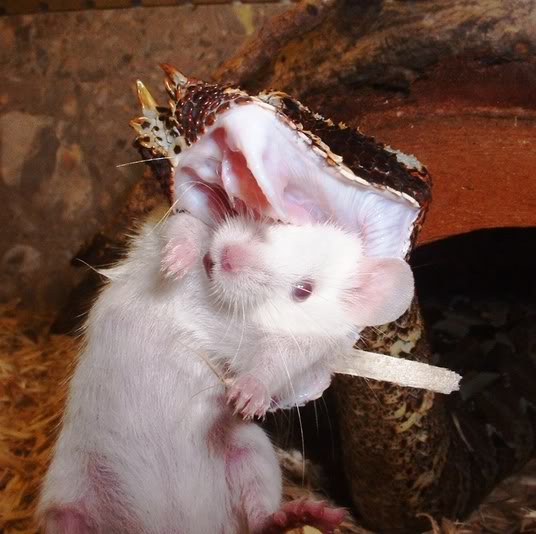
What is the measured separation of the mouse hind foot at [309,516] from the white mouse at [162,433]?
0.14 metres

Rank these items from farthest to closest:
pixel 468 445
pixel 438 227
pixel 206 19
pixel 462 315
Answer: pixel 462 315, pixel 206 19, pixel 468 445, pixel 438 227

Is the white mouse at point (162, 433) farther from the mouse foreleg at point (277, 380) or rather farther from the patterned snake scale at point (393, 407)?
the patterned snake scale at point (393, 407)

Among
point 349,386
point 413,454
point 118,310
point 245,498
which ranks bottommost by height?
point 413,454

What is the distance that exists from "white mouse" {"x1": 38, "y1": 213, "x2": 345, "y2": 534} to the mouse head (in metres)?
0.22

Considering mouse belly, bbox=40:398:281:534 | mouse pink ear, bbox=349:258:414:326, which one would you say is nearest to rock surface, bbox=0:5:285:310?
mouse belly, bbox=40:398:281:534

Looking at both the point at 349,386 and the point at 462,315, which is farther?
the point at 462,315

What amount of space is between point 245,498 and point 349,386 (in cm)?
45

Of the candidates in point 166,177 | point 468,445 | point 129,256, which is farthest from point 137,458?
point 468,445

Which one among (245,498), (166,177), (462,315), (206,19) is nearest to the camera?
(166,177)

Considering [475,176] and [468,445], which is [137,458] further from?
[468,445]

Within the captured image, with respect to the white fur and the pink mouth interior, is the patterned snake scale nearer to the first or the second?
the pink mouth interior

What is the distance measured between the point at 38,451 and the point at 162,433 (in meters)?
0.90

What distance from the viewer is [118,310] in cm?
178

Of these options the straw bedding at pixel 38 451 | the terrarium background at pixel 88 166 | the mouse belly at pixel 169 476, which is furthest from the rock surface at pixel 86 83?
the mouse belly at pixel 169 476
